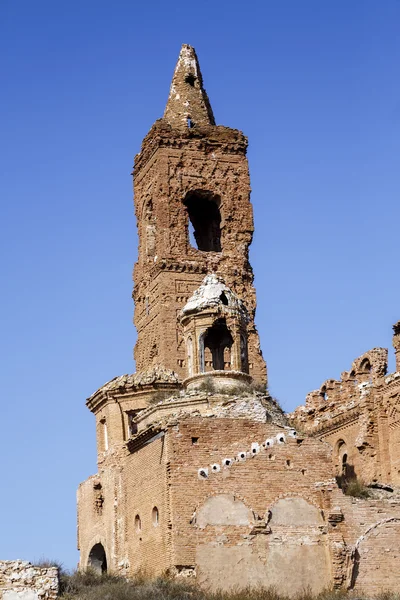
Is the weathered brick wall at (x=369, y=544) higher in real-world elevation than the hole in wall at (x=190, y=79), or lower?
lower

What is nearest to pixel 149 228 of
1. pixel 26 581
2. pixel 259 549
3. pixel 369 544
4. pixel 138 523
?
pixel 138 523

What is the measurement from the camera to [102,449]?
39.6 meters

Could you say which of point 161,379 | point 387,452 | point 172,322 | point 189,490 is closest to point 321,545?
point 189,490

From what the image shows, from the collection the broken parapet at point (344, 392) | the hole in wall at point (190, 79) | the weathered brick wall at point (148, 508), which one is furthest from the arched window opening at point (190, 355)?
the hole in wall at point (190, 79)

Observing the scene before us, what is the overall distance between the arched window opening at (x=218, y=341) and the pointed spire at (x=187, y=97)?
13.4 m

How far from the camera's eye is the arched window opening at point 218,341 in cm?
3681

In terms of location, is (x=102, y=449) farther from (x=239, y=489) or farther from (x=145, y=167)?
(x=145, y=167)

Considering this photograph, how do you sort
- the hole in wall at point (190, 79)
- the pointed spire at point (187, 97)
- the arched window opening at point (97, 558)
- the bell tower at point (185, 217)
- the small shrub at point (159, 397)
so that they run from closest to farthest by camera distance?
the small shrub at point (159, 397) < the arched window opening at point (97, 558) < the bell tower at point (185, 217) < the pointed spire at point (187, 97) < the hole in wall at point (190, 79)

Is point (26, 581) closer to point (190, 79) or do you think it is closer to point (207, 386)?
point (207, 386)

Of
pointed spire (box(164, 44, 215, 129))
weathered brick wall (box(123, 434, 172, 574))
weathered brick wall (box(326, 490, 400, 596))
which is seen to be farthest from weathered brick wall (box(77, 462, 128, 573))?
pointed spire (box(164, 44, 215, 129))

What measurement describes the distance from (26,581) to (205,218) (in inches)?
818

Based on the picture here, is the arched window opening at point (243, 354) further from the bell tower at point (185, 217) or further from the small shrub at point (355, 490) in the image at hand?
the bell tower at point (185, 217)

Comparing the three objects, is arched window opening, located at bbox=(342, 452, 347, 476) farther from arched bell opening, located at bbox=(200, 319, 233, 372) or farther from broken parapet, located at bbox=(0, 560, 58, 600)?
broken parapet, located at bbox=(0, 560, 58, 600)

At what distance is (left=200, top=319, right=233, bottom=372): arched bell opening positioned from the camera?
36719 mm
